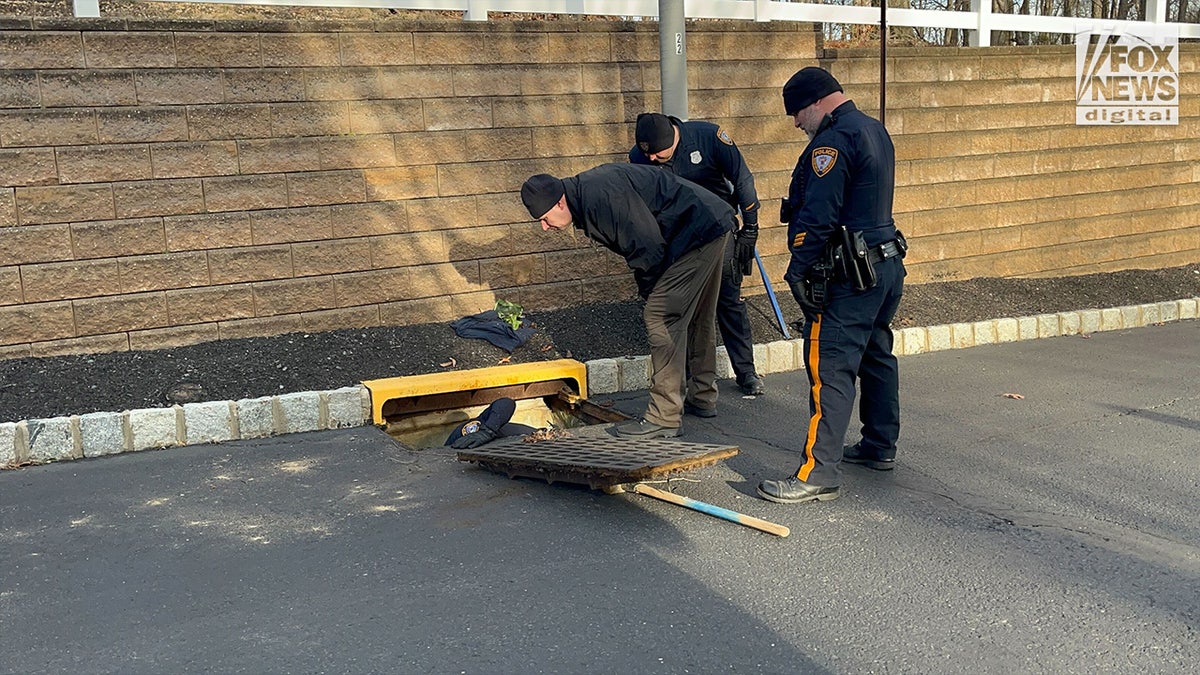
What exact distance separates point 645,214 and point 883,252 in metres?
1.31

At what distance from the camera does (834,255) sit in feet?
15.3

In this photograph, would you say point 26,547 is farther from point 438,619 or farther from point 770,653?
point 770,653

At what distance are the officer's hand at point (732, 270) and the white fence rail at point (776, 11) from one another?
2797mm

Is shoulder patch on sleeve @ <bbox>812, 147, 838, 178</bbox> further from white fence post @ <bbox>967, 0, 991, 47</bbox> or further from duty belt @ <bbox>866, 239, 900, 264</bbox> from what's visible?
white fence post @ <bbox>967, 0, 991, 47</bbox>

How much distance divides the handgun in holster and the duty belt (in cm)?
7

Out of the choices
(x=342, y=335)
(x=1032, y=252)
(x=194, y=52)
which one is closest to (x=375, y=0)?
(x=194, y=52)

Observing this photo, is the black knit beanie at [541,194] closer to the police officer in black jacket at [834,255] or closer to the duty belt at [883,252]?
the police officer in black jacket at [834,255]

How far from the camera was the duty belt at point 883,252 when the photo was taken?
4.71 m

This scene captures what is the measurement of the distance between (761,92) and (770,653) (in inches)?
250

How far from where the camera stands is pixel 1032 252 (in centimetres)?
1039

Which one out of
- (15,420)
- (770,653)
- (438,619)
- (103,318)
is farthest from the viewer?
(103,318)

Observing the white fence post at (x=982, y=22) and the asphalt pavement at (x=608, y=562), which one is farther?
the white fence post at (x=982, y=22)

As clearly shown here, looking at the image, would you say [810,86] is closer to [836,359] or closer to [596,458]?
[836,359]

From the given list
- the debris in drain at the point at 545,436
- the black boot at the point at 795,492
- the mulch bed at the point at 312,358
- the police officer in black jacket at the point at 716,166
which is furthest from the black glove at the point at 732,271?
the black boot at the point at 795,492
